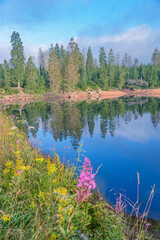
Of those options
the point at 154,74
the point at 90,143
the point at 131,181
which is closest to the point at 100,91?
the point at 154,74

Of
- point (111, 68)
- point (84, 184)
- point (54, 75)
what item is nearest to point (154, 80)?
point (111, 68)

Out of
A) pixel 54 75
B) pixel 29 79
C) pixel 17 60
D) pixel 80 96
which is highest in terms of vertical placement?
pixel 17 60

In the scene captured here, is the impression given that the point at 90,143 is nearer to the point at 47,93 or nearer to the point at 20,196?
the point at 20,196

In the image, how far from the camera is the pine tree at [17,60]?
45.2 meters

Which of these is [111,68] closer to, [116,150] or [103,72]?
[103,72]

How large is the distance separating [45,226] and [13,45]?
2102 inches

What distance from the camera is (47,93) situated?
50.3 metres

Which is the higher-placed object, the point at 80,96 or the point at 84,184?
the point at 80,96

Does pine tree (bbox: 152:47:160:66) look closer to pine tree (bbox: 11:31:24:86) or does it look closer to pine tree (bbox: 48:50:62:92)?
pine tree (bbox: 48:50:62:92)

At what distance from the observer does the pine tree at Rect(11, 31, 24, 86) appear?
148 feet

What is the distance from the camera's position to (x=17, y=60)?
4569cm

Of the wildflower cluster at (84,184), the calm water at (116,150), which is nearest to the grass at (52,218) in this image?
the wildflower cluster at (84,184)

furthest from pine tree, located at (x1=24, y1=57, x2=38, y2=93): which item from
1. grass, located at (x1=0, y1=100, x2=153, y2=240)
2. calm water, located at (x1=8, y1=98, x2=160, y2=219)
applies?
grass, located at (x1=0, y1=100, x2=153, y2=240)

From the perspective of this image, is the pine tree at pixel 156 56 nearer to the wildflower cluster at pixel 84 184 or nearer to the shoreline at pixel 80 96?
the shoreline at pixel 80 96
